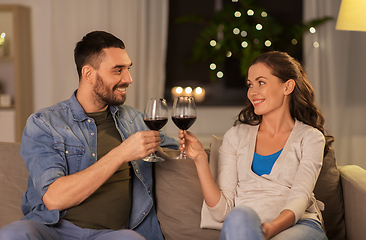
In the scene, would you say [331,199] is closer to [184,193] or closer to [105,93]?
[184,193]

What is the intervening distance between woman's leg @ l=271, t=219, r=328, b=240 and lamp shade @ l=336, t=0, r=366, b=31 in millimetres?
1232

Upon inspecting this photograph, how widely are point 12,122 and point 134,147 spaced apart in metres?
2.51

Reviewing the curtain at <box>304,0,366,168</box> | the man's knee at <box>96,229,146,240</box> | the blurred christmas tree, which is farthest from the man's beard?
the curtain at <box>304,0,366,168</box>

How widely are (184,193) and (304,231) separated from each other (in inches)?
23.2

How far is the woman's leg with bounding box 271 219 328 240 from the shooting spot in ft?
4.20

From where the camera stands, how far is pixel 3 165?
1.72m

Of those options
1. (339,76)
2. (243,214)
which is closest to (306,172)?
(243,214)

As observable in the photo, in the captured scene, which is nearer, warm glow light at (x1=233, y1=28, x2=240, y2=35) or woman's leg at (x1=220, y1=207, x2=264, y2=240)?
woman's leg at (x1=220, y1=207, x2=264, y2=240)

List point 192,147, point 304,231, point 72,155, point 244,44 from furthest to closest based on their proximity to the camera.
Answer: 1. point 244,44
2. point 72,155
3. point 192,147
4. point 304,231

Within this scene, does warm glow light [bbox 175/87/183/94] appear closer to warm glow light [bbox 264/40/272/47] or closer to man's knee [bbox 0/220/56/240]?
warm glow light [bbox 264/40/272/47]

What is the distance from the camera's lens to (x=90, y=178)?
1400mm

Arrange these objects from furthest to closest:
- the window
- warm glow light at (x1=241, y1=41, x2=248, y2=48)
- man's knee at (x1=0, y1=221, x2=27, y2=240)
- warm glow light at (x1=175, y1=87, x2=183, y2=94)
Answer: the window → warm glow light at (x1=175, y1=87, x2=183, y2=94) → warm glow light at (x1=241, y1=41, x2=248, y2=48) → man's knee at (x1=0, y1=221, x2=27, y2=240)

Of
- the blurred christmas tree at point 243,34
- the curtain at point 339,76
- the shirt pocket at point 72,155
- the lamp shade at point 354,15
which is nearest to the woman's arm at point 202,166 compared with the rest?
the shirt pocket at point 72,155

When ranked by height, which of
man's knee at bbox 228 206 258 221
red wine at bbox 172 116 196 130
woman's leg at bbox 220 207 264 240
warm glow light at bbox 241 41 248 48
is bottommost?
woman's leg at bbox 220 207 264 240
